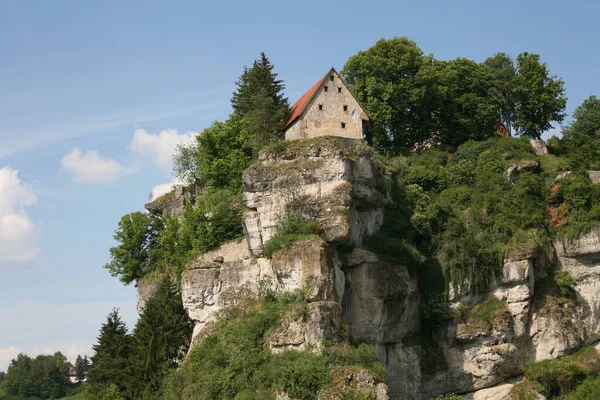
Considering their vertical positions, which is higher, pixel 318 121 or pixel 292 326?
pixel 318 121

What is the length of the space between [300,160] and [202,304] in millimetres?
8716

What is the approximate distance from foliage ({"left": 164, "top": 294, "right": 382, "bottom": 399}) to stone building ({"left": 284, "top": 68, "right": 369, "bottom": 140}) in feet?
38.4

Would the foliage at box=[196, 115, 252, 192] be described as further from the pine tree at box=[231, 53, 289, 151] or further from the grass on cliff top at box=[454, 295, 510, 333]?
the grass on cliff top at box=[454, 295, 510, 333]

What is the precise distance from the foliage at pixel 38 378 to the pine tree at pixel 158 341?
49065mm

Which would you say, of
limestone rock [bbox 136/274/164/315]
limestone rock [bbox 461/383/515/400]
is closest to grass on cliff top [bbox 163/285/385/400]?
limestone rock [bbox 461/383/515/400]

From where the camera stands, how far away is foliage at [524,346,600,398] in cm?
4006

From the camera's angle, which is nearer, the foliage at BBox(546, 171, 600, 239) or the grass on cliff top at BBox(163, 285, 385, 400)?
the grass on cliff top at BBox(163, 285, 385, 400)

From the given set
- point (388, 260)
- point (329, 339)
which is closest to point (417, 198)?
point (388, 260)

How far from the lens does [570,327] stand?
137ft

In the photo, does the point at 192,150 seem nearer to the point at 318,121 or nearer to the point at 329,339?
the point at 318,121

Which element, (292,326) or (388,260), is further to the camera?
(388,260)

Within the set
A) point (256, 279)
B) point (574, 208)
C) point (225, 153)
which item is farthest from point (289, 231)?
point (574, 208)

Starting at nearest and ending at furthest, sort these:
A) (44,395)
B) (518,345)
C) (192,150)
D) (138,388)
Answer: (138,388) < (518,345) < (192,150) < (44,395)

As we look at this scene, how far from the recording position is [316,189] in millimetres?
38844
